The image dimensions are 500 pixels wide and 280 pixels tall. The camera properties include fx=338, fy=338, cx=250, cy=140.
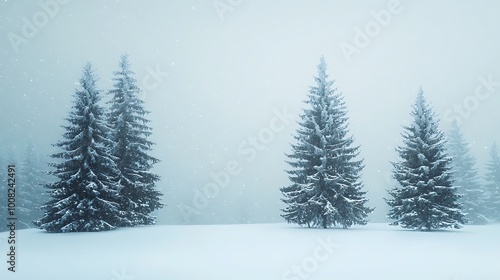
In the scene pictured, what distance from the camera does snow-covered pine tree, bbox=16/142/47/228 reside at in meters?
41.5

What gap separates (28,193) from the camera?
42156 mm

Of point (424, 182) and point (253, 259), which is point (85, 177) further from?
point (424, 182)

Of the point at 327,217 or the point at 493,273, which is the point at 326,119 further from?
the point at 493,273

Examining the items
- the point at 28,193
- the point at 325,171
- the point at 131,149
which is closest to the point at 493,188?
the point at 325,171

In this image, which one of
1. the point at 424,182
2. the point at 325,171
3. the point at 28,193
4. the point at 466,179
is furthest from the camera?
the point at 28,193

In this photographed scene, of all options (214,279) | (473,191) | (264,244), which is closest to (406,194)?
(264,244)

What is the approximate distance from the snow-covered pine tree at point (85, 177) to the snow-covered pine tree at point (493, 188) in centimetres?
4372

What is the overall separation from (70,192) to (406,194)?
2055 cm

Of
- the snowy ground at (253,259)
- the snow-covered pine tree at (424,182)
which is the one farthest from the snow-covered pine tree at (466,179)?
the snowy ground at (253,259)

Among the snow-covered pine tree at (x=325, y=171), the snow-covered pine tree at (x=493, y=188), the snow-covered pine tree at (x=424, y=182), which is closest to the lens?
the snow-covered pine tree at (x=424, y=182)

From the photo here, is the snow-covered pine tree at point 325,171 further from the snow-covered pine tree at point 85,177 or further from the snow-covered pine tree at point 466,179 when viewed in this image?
the snow-covered pine tree at point 466,179

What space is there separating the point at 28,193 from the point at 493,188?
2311 inches

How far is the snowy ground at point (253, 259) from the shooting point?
29.5 feet

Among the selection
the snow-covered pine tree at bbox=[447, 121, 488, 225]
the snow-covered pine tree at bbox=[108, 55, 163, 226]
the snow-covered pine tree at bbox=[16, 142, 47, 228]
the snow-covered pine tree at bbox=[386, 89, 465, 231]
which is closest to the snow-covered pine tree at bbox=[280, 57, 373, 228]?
the snow-covered pine tree at bbox=[386, 89, 465, 231]
